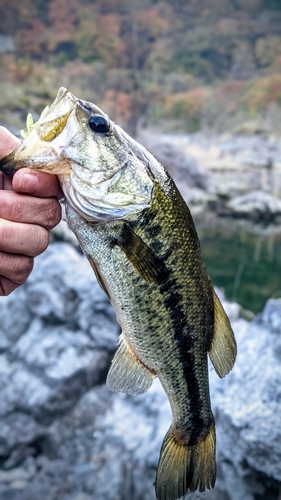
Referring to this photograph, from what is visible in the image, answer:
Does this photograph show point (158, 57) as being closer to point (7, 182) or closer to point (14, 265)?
point (7, 182)

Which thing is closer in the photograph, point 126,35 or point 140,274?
point 140,274

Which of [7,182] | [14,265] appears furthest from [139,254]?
[7,182]

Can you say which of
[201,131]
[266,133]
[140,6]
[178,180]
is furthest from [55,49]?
[178,180]

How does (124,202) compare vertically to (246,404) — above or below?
above

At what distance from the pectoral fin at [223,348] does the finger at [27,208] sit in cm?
57

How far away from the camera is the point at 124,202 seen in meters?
1.15

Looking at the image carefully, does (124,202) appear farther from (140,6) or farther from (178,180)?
(140,6)

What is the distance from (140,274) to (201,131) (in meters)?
20.9

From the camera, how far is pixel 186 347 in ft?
4.19

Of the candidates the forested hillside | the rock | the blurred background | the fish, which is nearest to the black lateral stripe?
the fish

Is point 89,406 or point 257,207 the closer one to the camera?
point 89,406

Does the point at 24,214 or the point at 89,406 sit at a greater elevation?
the point at 24,214

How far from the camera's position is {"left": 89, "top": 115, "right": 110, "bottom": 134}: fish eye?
113 cm

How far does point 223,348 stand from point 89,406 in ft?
7.10
